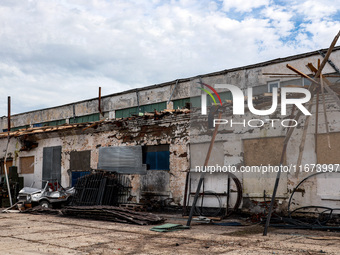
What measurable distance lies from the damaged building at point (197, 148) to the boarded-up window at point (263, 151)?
33 millimetres

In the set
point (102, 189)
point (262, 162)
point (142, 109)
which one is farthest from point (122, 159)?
point (142, 109)

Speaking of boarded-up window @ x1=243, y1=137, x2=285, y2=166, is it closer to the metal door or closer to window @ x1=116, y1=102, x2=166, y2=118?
the metal door

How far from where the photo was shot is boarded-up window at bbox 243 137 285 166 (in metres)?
12.4

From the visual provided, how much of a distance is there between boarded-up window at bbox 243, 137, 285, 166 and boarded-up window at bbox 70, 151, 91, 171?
7.80 meters

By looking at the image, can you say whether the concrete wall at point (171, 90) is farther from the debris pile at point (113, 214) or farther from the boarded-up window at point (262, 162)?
the debris pile at point (113, 214)

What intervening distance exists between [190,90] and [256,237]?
48.5 feet

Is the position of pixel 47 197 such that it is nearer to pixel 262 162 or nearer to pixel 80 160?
pixel 80 160

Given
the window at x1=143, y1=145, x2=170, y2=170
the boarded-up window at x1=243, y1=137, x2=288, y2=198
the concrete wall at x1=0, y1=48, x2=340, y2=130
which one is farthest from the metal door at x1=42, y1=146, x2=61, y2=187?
the boarded-up window at x1=243, y1=137, x2=288, y2=198

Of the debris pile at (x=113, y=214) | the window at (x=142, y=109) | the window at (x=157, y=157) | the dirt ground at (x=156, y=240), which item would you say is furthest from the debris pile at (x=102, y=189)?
the window at (x=142, y=109)

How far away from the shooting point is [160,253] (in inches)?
286

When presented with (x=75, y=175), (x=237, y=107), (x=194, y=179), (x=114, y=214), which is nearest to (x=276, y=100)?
(x=237, y=107)

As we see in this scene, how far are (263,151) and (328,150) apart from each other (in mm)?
2039

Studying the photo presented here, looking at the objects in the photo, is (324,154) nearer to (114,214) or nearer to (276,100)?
(276,100)

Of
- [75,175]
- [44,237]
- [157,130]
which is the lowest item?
[44,237]
